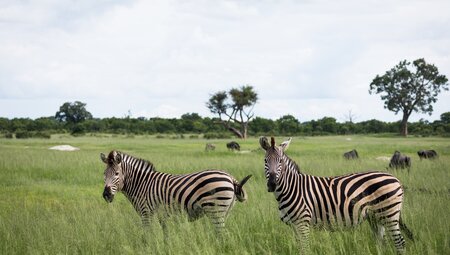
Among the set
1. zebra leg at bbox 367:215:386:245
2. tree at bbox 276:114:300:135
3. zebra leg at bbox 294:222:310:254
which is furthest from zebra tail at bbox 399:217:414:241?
tree at bbox 276:114:300:135

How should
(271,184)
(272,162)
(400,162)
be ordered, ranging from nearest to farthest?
(271,184) < (272,162) < (400,162)

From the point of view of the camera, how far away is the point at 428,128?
241 ft

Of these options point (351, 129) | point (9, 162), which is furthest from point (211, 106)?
point (9, 162)

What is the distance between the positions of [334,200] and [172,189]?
98.2 inches

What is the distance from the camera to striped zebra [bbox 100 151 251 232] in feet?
21.9

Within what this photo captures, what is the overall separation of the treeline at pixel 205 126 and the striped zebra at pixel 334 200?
6969 cm

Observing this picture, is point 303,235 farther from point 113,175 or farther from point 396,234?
point 113,175

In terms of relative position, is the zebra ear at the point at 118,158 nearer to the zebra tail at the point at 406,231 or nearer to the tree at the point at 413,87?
the zebra tail at the point at 406,231

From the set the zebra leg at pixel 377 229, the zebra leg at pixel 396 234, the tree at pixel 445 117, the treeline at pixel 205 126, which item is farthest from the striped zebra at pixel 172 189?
the tree at pixel 445 117

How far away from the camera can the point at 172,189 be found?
6.96 m

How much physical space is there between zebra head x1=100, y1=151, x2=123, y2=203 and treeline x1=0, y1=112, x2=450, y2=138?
68550 millimetres

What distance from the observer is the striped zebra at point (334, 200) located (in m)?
5.83

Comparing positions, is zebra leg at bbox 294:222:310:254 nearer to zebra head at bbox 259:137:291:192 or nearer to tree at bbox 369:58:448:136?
zebra head at bbox 259:137:291:192

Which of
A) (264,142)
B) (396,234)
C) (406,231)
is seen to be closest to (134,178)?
(264,142)
